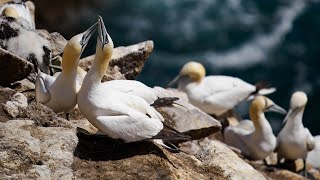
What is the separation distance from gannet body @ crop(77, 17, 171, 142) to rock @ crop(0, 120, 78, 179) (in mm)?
287

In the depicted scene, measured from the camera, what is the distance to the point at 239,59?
22.8 meters

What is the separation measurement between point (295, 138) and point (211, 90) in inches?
66.1

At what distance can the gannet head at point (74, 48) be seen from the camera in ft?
23.6

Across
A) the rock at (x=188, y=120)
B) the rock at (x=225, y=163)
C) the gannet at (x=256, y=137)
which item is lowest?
the gannet at (x=256, y=137)

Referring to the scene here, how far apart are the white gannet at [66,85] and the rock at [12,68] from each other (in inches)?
18.3

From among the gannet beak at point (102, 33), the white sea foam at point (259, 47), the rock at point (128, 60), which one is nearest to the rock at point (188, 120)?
the rock at point (128, 60)

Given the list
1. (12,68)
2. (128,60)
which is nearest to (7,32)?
(12,68)

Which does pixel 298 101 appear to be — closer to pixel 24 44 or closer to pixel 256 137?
pixel 256 137

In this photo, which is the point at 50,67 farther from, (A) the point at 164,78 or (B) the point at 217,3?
(B) the point at 217,3

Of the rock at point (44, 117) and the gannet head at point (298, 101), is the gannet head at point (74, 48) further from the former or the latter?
the gannet head at point (298, 101)

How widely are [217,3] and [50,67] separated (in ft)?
54.9

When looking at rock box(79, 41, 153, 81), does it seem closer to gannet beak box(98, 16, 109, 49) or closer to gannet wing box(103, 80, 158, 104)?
gannet wing box(103, 80, 158, 104)

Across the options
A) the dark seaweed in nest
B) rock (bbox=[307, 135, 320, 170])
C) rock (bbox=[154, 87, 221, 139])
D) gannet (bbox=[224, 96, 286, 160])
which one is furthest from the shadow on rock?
rock (bbox=[307, 135, 320, 170])

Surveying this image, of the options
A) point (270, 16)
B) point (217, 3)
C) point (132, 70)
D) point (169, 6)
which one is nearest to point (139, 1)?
point (169, 6)
